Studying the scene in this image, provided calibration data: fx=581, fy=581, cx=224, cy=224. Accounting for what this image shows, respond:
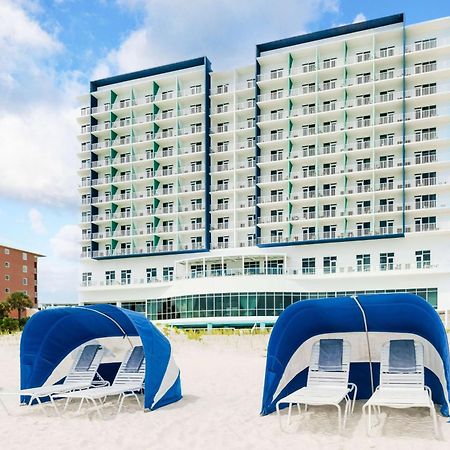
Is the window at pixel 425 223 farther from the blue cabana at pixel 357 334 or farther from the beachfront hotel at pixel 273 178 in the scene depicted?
the blue cabana at pixel 357 334

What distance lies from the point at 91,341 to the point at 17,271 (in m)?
76.4

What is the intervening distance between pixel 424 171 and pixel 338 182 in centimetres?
680

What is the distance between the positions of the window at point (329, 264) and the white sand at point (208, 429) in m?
35.7

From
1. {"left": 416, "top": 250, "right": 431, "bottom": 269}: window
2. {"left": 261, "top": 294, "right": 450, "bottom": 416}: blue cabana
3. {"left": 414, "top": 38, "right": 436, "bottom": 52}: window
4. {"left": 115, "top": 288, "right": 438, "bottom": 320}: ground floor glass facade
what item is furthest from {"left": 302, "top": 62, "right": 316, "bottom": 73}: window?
{"left": 261, "top": 294, "right": 450, "bottom": 416}: blue cabana

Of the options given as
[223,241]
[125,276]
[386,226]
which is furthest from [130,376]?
[125,276]

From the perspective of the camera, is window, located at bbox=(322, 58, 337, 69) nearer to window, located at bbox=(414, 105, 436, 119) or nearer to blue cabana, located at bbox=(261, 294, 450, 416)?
window, located at bbox=(414, 105, 436, 119)

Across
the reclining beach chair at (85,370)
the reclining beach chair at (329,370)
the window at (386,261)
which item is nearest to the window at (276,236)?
the window at (386,261)

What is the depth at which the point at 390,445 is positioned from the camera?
26.1 ft

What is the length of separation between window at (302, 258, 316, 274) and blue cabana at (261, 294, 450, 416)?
37162mm

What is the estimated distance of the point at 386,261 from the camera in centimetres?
4641

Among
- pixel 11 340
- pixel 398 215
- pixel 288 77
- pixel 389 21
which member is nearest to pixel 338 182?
pixel 398 215

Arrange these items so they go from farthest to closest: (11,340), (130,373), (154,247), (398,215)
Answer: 1. (154,247)
2. (398,215)
3. (11,340)
4. (130,373)

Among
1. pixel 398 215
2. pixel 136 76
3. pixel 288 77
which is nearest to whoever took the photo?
pixel 398 215

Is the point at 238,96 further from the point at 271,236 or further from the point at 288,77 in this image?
the point at 271,236
